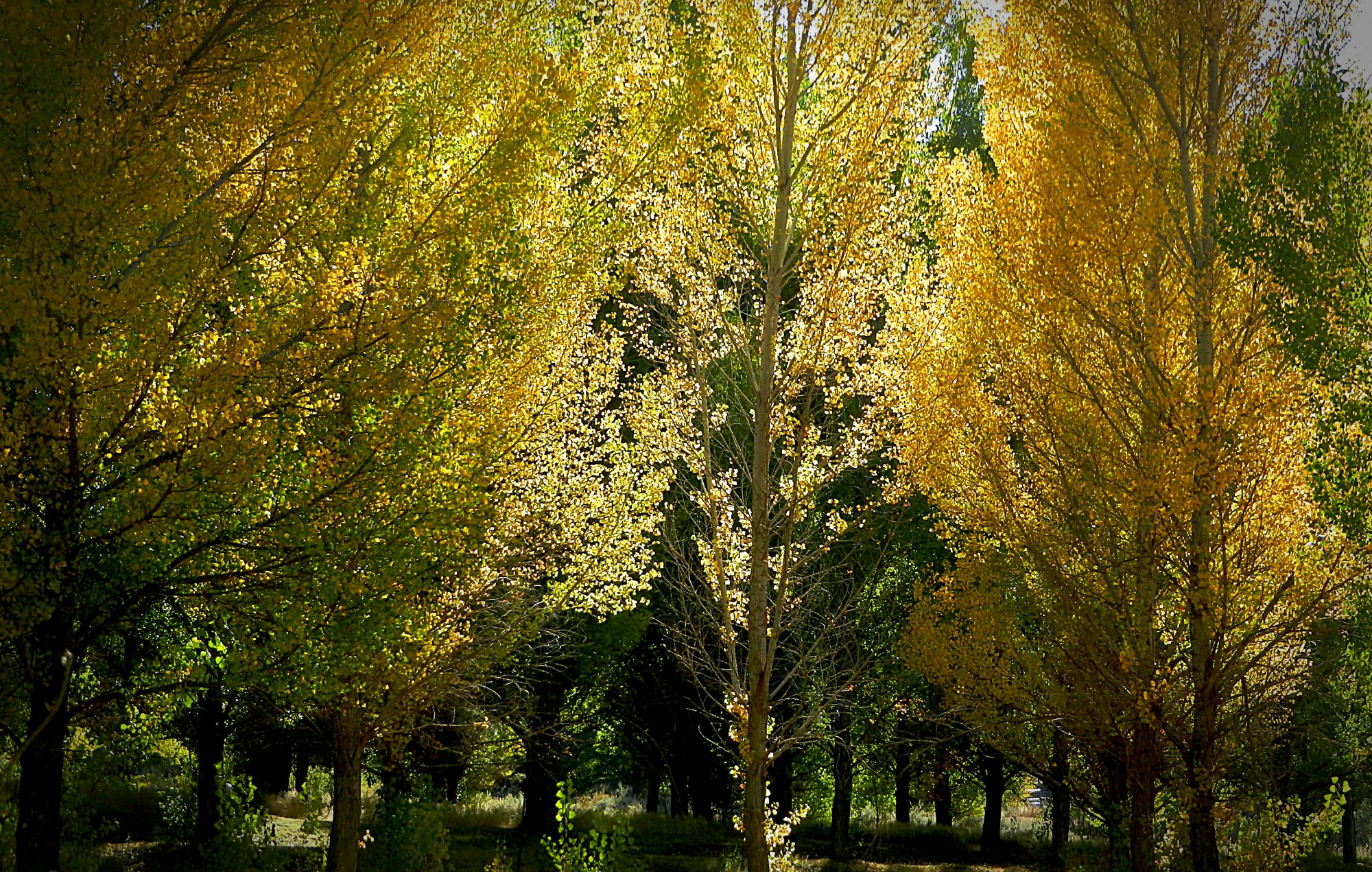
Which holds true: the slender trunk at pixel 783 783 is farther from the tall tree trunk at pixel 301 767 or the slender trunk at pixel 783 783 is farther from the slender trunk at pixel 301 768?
the slender trunk at pixel 301 768

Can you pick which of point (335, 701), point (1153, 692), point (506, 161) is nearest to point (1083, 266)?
point (1153, 692)

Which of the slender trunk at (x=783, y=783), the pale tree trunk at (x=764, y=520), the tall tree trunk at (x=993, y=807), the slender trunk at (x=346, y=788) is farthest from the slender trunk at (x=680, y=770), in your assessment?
the pale tree trunk at (x=764, y=520)

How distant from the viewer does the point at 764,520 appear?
28.0 feet

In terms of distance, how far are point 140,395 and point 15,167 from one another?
134 cm

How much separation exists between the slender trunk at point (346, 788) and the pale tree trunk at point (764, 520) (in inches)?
128

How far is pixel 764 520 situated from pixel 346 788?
166 inches

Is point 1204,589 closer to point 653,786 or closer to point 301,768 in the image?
point 653,786

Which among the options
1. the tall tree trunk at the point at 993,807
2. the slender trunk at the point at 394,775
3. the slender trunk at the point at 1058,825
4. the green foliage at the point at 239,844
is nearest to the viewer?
the green foliage at the point at 239,844

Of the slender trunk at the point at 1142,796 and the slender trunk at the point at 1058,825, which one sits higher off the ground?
the slender trunk at the point at 1142,796

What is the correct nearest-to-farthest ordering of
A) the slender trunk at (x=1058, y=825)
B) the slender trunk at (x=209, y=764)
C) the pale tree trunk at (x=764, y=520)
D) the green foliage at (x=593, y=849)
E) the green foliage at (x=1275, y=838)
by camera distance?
the pale tree trunk at (x=764, y=520) < the green foliage at (x=1275, y=838) < the green foliage at (x=593, y=849) < the slender trunk at (x=209, y=764) < the slender trunk at (x=1058, y=825)

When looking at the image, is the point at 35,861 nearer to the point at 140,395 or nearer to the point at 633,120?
the point at 140,395

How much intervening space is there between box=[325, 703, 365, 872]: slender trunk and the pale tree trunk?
128 inches

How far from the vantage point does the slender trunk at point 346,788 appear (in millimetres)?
9055

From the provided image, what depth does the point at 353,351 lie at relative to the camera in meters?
6.53
